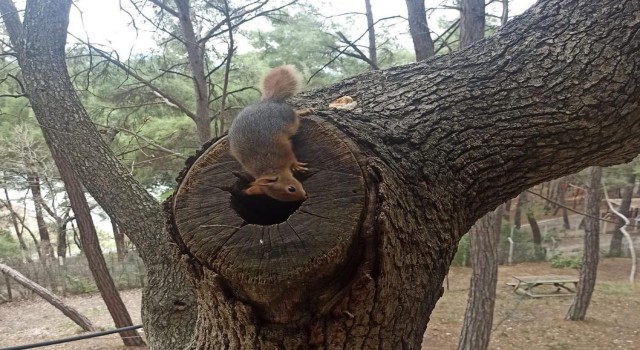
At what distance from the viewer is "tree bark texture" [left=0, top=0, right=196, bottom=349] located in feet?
6.52

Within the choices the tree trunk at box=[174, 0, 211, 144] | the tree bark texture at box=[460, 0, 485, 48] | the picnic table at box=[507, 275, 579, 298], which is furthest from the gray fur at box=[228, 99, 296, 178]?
the picnic table at box=[507, 275, 579, 298]

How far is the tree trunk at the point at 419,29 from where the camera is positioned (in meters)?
4.84

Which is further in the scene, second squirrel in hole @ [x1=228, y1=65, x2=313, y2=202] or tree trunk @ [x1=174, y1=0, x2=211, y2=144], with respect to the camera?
tree trunk @ [x1=174, y1=0, x2=211, y2=144]

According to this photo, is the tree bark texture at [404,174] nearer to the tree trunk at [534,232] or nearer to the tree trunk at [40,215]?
the tree trunk at [40,215]

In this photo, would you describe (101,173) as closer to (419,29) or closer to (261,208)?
(261,208)

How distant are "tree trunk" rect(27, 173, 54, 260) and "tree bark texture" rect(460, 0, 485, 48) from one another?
9801mm

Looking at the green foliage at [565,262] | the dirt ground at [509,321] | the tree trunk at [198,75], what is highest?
the tree trunk at [198,75]

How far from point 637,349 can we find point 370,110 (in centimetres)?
700

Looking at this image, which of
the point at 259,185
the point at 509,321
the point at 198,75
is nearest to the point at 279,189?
the point at 259,185

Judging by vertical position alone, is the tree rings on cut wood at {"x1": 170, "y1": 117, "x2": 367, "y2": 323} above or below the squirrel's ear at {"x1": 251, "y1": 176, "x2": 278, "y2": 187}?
below

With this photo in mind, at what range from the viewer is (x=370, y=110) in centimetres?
151

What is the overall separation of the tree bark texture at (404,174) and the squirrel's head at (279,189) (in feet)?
0.14

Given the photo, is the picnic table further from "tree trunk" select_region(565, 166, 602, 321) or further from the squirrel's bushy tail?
the squirrel's bushy tail

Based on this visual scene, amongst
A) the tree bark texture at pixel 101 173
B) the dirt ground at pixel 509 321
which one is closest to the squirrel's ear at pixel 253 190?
the tree bark texture at pixel 101 173
